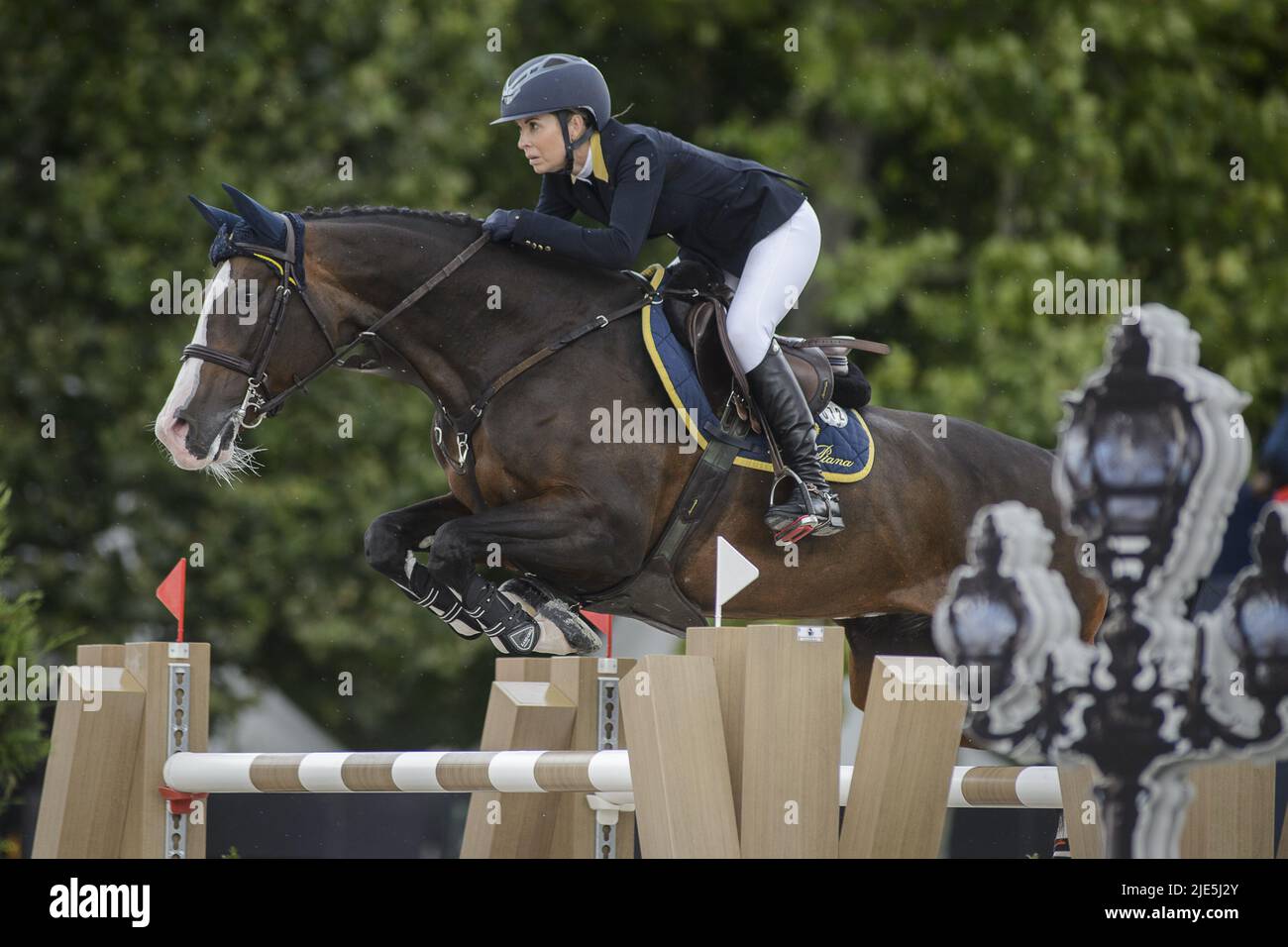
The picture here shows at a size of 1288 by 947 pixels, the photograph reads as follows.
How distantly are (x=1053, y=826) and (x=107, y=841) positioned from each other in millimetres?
3140

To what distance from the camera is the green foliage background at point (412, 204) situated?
39.7ft

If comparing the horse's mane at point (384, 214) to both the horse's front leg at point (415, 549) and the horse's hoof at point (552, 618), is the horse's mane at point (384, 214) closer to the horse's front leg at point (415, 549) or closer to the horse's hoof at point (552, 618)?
the horse's front leg at point (415, 549)

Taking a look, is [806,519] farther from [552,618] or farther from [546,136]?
[546,136]

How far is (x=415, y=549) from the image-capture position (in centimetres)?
555

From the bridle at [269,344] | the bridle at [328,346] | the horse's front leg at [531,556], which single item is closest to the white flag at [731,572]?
the horse's front leg at [531,556]

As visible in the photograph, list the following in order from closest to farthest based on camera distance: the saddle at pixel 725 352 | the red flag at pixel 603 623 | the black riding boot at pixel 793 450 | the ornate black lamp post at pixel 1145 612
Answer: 1. the ornate black lamp post at pixel 1145 612
2. the black riding boot at pixel 793 450
3. the saddle at pixel 725 352
4. the red flag at pixel 603 623

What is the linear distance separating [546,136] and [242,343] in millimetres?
1024

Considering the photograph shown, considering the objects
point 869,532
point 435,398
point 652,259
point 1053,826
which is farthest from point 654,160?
point 652,259

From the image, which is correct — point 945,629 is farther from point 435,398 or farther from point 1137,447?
point 435,398

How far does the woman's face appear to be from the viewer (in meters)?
5.26

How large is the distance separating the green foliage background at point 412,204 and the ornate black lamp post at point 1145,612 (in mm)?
9241

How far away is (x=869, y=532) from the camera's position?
5.66 metres

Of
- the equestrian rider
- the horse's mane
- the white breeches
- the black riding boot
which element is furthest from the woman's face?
the black riding boot

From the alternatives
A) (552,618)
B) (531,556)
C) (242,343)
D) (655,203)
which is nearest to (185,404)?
(242,343)
